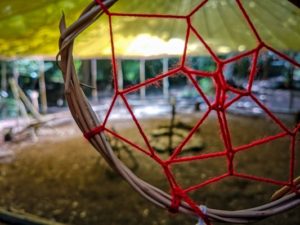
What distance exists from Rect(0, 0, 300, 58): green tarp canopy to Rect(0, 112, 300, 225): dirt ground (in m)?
1.20

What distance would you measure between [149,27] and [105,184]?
59.9 inches

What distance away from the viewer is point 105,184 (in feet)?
10.7

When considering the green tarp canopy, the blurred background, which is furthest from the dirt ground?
the green tarp canopy

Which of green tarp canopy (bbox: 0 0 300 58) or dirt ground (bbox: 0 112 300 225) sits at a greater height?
green tarp canopy (bbox: 0 0 300 58)

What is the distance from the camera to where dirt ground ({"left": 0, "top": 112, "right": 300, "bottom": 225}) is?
→ 2.59 m

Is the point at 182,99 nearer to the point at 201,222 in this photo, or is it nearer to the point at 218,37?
the point at 218,37

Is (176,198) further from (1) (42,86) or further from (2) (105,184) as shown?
(1) (42,86)

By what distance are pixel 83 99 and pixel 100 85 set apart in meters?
9.36

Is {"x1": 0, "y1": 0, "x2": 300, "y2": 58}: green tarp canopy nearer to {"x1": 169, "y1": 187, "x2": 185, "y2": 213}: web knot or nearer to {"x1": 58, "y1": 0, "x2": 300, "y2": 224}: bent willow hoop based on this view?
{"x1": 58, "y1": 0, "x2": 300, "y2": 224}: bent willow hoop

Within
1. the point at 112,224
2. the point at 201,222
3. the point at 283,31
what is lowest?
the point at 112,224

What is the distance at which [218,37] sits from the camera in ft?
9.13

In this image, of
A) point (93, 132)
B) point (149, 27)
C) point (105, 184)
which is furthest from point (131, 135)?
point (93, 132)

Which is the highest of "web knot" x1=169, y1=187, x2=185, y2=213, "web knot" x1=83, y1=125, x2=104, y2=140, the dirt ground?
"web knot" x1=83, y1=125, x2=104, y2=140

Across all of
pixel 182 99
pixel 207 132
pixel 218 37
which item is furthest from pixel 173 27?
pixel 182 99
